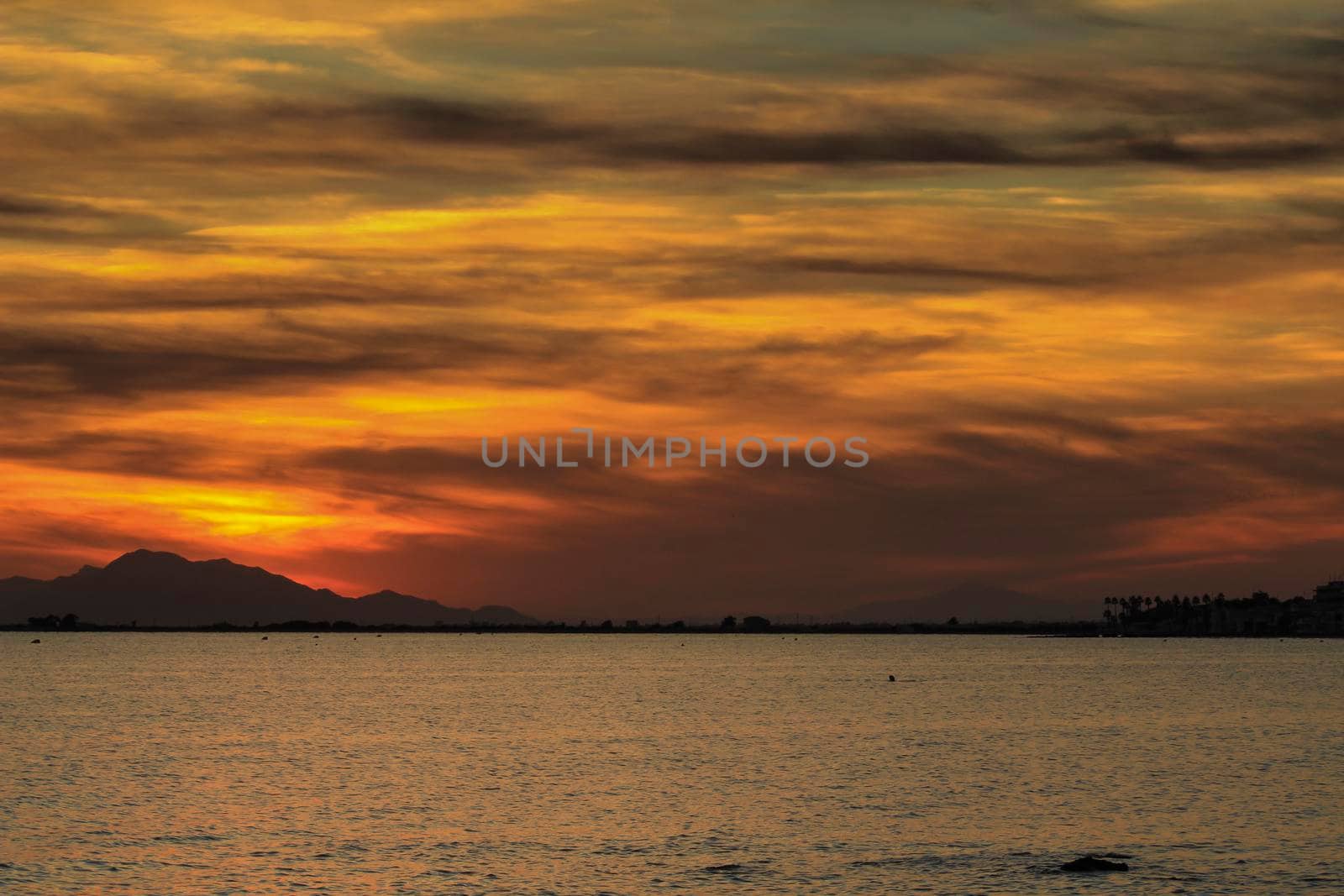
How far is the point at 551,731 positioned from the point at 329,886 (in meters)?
76.8

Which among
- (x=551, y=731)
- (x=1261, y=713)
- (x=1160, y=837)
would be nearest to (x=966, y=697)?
(x=1261, y=713)

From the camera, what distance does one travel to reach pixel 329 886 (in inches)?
2311

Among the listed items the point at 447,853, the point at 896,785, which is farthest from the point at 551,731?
the point at 447,853

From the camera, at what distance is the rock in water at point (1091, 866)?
6094 cm

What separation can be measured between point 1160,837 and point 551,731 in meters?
72.8

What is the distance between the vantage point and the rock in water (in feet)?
200

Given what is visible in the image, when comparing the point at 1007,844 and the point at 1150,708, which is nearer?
the point at 1007,844

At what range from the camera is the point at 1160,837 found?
7056cm

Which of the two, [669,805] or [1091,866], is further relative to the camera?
[669,805]

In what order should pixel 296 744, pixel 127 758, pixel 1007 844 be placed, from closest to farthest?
pixel 1007 844 < pixel 127 758 < pixel 296 744

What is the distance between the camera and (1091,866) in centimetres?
6103

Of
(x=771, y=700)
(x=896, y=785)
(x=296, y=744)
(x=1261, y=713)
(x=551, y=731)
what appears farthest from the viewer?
(x=771, y=700)

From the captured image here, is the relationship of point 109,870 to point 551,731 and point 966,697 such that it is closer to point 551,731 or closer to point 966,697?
point 551,731

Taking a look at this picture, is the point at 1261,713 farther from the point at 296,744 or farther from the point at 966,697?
the point at 296,744
